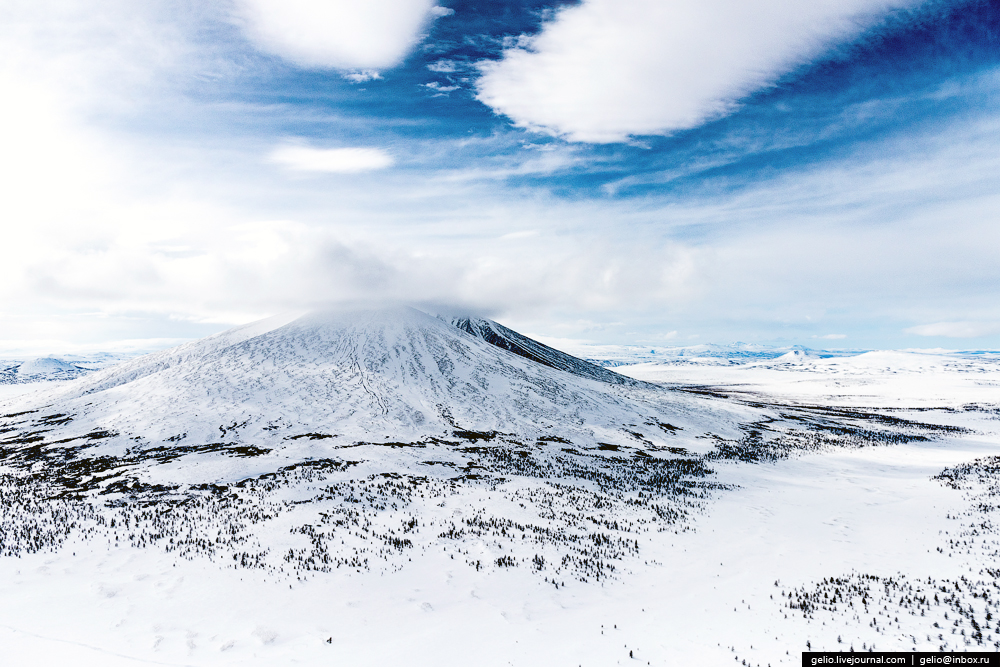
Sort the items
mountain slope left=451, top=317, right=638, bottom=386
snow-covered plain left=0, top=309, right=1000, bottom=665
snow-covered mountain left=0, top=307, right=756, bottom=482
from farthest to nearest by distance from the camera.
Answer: mountain slope left=451, top=317, right=638, bottom=386
snow-covered mountain left=0, top=307, right=756, bottom=482
snow-covered plain left=0, top=309, right=1000, bottom=665

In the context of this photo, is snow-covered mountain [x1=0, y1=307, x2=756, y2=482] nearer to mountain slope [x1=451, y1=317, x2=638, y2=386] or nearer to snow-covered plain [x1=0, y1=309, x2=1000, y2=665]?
snow-covered plain [x1=0, y1=309, x2=1000, y2=665]

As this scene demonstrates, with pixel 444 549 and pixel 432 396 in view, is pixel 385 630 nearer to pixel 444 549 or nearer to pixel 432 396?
pixel 444 549

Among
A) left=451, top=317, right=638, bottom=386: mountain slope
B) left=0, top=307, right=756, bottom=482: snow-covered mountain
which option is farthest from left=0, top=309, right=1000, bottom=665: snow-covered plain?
left=451, top=317, right=638, bottom=386: mountain slope

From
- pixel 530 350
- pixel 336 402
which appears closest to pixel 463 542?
pixel 336 402

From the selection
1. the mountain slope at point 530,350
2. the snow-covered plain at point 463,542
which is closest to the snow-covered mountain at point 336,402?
the snow-covered plain at point 463,542

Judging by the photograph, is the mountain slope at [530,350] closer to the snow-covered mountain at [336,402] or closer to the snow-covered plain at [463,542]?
the snow-covered mountain at [336,402]

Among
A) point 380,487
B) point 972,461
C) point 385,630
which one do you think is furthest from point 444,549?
point 972,461

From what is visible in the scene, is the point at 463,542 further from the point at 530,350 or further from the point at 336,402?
the point at 530,350

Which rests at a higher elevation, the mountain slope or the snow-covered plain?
the mountain slope
